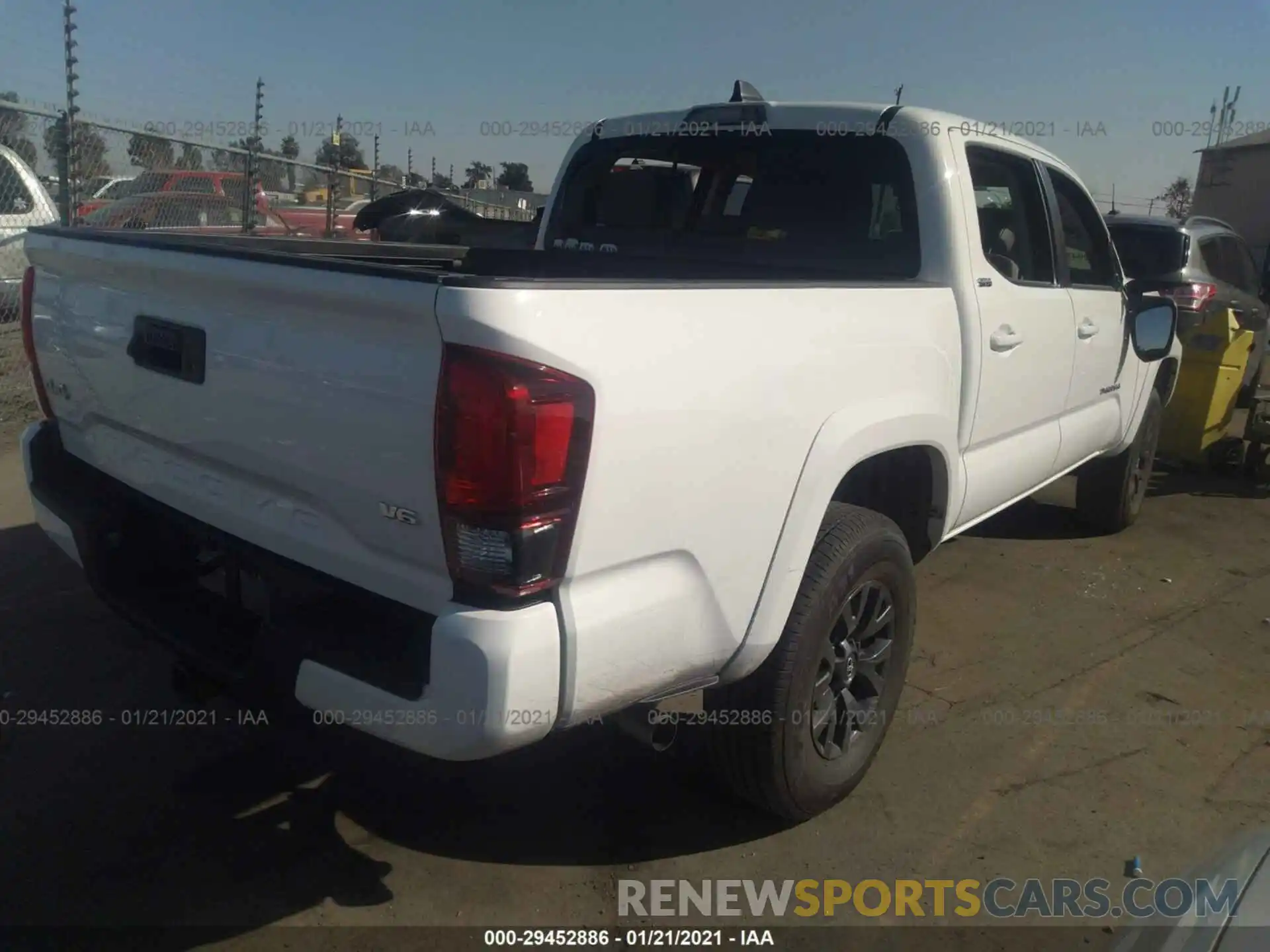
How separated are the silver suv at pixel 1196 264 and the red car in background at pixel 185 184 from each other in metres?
8.11

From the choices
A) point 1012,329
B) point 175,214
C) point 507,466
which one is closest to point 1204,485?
point 1012,329

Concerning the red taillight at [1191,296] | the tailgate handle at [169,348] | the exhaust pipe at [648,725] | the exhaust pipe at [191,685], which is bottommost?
the exhaust pipe at [191,685]

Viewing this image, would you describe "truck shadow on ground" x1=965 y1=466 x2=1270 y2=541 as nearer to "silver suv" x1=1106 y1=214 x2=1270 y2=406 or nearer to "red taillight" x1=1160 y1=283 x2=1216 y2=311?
"silver suv" x1=1106 y1=214 x2=1270 y2=406

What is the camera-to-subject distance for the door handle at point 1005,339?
3.35 meters

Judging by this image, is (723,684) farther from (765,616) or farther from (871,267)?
(871,267)

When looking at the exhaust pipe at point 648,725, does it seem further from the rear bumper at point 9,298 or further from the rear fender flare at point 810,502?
the rear bumper at point 9,298

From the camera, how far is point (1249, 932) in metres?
1.36

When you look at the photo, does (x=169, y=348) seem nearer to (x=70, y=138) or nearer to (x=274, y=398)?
(x=274, y=398)

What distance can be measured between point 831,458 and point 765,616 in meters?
0.44

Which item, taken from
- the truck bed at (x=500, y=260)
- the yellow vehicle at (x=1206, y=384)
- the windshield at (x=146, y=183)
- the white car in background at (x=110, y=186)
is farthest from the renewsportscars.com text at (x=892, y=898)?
the windshield at (x=146, y=183)

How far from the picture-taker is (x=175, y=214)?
9.52m

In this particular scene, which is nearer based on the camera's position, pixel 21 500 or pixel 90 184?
pixel 21 500

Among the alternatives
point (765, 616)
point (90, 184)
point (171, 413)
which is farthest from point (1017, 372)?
point (90, 184)

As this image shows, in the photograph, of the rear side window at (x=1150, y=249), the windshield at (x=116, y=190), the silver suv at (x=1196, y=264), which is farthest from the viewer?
the windshield at (x=116, y=190)
